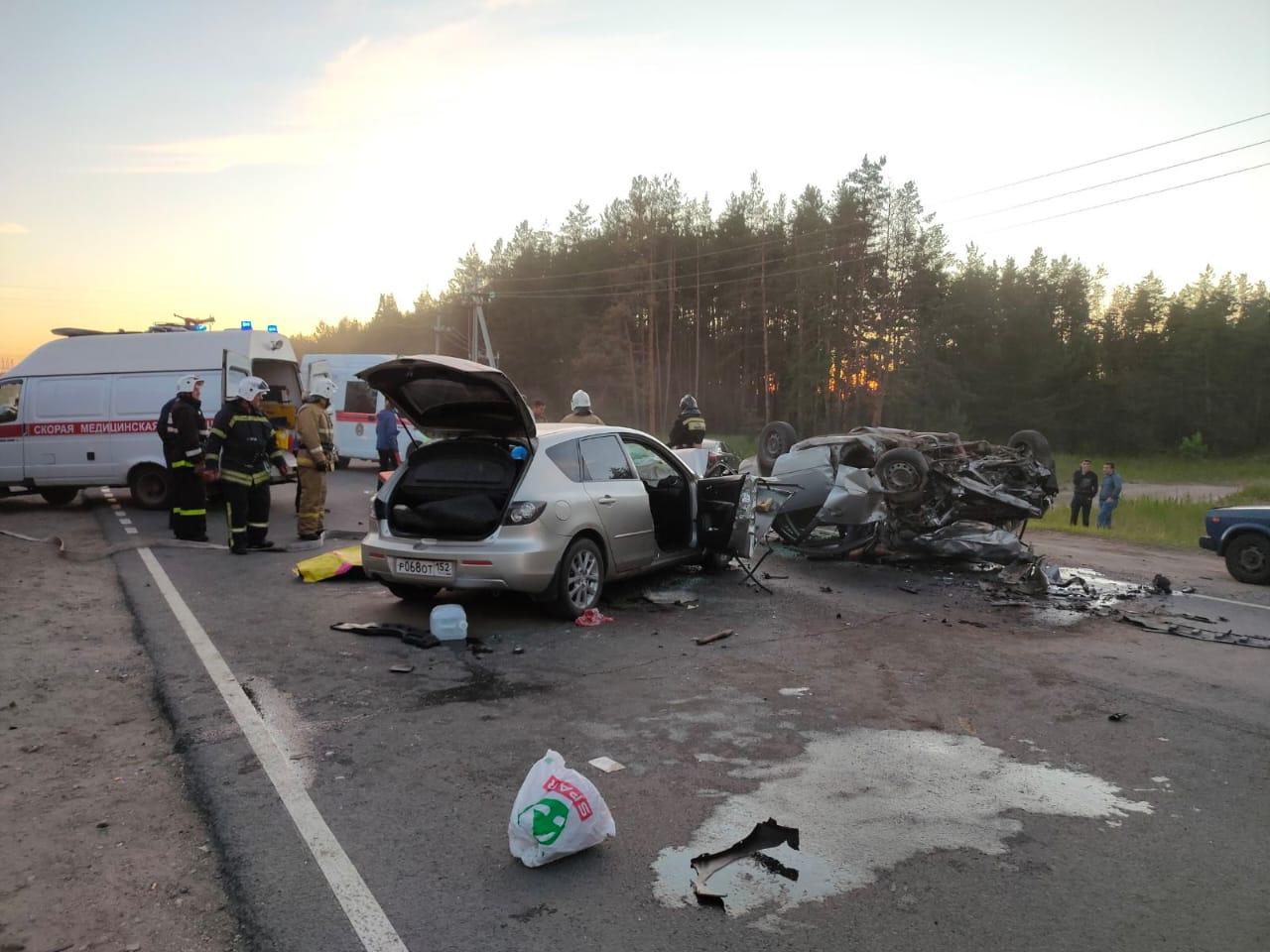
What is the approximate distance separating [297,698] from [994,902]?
382cm

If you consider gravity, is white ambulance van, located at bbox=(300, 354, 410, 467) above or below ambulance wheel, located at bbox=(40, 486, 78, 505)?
above

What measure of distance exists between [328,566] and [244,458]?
2.11m

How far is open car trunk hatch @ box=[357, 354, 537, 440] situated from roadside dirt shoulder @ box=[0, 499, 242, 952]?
267cm

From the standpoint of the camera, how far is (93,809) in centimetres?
372

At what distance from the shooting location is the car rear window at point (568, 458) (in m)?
7.19

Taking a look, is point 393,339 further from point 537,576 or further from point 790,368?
point 537,576

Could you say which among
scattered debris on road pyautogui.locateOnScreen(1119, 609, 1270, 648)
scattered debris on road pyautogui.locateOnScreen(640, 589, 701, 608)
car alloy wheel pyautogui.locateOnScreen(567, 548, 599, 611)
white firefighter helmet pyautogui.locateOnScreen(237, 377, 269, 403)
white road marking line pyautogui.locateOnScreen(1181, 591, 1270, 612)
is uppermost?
white firefighter helmet pyautogui.locateOnScreen(237, 377, 269, 403)

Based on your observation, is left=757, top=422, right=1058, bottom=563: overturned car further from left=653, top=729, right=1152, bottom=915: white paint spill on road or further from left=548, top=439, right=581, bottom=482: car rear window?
left=653, top=729, right=1152, bottom=915: white paint spill on road

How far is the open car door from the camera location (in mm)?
8570

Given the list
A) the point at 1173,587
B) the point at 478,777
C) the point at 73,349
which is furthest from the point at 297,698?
the point at 73,349

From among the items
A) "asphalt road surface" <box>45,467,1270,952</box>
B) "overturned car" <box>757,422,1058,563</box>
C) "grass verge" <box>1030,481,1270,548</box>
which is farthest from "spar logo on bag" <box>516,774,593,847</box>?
"grass verge" <box>1030,481,1270,548</box>

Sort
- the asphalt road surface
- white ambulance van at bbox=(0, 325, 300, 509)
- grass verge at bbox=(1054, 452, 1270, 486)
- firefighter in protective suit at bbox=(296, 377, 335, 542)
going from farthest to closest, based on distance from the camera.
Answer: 1. grass verge at bbox=(1054, 452, 1270, 486)
2. white ambulance van at bbox=(0, 325, 300, 509)
3. firefighter in protective suit at bbox=(296, 377, 335, 542)
4. the asphalt road surface

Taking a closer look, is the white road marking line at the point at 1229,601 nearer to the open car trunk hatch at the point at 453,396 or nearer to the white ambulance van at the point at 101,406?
the open car trunk hatch at the point at 453,396

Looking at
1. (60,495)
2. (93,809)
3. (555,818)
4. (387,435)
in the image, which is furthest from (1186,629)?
(60,495)
